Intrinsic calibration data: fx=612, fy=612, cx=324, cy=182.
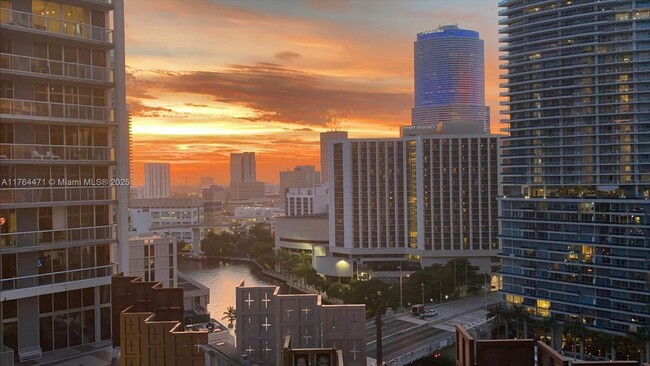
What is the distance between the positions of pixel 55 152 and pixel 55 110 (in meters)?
1.02

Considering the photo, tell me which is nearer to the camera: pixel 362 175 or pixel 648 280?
pixel 648 280

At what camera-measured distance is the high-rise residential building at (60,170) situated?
1412cm

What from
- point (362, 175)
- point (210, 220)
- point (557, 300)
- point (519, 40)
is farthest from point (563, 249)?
point (210, 220)

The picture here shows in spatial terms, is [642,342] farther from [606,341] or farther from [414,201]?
[414,201]

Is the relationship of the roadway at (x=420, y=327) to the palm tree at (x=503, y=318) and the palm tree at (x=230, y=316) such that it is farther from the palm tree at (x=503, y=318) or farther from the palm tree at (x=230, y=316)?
the palm tree at (x=230, y=316)

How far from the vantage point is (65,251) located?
15.1 m

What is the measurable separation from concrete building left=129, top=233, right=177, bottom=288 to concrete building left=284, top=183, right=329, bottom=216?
91.5m

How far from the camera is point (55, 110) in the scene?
48.0 ft

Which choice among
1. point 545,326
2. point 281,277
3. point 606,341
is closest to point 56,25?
point 606,341

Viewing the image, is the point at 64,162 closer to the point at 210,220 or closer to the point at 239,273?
the point at 239,273

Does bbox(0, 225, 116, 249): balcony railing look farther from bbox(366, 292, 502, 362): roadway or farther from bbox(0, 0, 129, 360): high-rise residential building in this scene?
bbox(366, 292, 502, 362): roadway

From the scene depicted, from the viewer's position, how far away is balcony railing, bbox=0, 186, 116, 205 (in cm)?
1402

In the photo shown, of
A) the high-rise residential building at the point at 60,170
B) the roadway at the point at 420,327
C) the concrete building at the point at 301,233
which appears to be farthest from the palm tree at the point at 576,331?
the concrete building at the point at 301,233

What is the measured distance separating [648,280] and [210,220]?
363 feet
